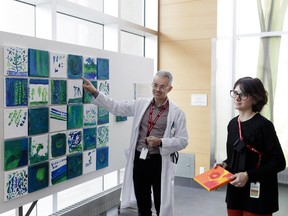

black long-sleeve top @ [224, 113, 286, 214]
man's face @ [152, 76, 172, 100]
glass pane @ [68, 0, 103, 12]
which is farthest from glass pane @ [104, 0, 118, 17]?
black long-sleeve top @ [224, 113, 286, 214]

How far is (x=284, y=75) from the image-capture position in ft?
15.4

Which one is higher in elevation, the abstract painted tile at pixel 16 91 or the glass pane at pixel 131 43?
the glass pane at pixel 131 43

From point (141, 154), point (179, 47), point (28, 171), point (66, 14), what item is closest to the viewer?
point (28, 171)

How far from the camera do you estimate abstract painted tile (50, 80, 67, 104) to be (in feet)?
8.66

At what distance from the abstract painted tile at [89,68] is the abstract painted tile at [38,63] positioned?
0.47 m

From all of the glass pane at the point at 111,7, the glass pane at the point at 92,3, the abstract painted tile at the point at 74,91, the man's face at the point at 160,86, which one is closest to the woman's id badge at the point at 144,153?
the man's face at the point at 160,86

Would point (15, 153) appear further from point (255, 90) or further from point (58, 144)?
point (255, 90)

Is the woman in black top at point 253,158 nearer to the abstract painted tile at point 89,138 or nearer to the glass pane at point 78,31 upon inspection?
the abstract painted tile at point 89,138

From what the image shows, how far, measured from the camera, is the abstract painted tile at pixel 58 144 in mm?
2682

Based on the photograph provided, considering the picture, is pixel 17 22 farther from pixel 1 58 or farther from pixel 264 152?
pixel 264 152

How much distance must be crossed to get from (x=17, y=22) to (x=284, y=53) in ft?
11.9

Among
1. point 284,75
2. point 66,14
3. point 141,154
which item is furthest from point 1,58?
point 284,75

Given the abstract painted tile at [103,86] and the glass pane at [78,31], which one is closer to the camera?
the abstract painted tile at [103,86]

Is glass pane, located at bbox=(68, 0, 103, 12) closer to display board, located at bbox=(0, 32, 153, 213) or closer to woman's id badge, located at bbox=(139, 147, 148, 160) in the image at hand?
display board, located at bbox=(0, 32, 153, 213)
